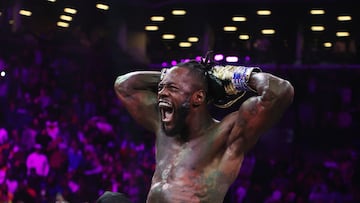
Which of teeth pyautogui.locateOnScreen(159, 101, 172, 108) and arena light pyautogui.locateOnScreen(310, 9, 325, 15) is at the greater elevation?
arena light pyautogui.locateOnScreen(310, 9, 325, 15)

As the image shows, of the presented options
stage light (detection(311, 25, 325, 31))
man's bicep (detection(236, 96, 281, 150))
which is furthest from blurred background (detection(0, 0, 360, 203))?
man's bicep (detection(236, 96, 281, 150))

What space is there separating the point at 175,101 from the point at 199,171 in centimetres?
28

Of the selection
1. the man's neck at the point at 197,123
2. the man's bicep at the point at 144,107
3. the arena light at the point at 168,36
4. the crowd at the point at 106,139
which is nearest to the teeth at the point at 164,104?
the man's neck at the point at 197,123

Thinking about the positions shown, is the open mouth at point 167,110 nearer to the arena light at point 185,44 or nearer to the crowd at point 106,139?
the crowd at point 106,139

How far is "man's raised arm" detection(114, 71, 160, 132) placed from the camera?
3.06 meters

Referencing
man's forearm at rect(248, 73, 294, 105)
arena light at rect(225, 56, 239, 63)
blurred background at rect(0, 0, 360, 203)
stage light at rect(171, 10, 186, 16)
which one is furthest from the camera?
stage light at rect(171, 10, 186, 16)

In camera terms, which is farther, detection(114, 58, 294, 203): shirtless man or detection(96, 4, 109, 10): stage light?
detection(96, 4, 109, 10): stage light

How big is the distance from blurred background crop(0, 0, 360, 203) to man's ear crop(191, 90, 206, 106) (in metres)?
6.72

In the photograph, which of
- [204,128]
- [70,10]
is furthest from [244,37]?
[204,128]

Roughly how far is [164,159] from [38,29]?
8469 millimetres

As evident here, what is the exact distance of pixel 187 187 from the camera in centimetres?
275

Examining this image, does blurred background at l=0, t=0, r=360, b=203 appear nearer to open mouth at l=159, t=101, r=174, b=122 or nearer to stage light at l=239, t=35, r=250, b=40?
stage light at l=239, t=35, r=250, b=40

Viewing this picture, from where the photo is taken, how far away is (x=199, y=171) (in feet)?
9.07

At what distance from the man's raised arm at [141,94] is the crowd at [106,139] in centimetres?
621
